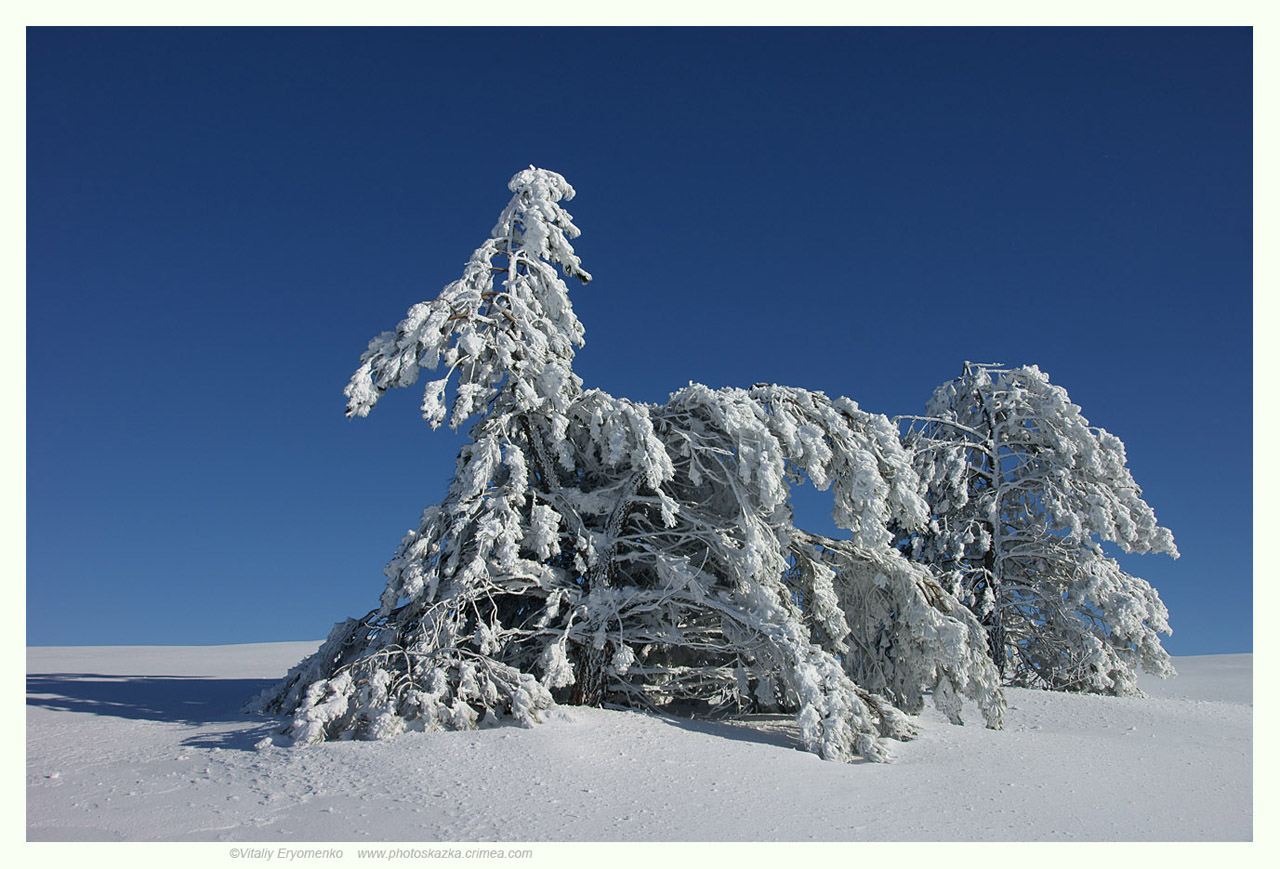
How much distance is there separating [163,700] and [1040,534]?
13649 mm

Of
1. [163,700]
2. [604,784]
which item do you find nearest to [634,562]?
[604,784]

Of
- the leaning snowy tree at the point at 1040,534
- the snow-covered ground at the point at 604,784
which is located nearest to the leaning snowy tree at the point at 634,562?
the snow-covered ground at the point at 604,784

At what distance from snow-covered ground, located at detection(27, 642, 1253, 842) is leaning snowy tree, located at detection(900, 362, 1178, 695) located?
4472mm

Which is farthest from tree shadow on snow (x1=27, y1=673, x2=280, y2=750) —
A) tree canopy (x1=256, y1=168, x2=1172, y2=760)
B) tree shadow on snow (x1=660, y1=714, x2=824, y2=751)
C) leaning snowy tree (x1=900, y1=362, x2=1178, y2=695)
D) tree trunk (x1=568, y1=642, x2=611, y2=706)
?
leaning snowy tree (x1=900, y1=362, x2=1178, y2=695)

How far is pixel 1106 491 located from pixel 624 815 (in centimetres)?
1215

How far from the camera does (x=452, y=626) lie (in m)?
9.02

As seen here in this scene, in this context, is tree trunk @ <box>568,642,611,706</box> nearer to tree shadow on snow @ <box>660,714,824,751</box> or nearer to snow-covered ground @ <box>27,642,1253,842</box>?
snow-covered ground @ <box>27,642,1253,842</box>

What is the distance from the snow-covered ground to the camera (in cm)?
562

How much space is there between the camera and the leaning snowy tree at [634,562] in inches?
356

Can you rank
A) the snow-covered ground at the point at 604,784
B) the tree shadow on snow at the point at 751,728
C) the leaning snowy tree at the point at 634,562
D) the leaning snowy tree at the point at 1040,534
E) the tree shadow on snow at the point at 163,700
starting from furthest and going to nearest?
the leaning snowy tree at the point at 1040,534 → the leaning snowy tree at the point at 634,562 → the tree shadow on snow at the point at 751,728 → the tree shadow on snow at the point at 163,700 → the snow-covered ground at the point at 604,784

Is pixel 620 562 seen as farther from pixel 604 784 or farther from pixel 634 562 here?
pixel 604 784

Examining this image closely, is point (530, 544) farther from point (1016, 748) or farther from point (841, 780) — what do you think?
point (1016, 748)

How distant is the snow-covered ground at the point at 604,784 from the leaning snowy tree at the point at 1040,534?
447 cm

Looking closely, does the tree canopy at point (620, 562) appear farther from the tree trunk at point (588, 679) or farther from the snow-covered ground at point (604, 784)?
the snow-covered ground at point (604, 784)
